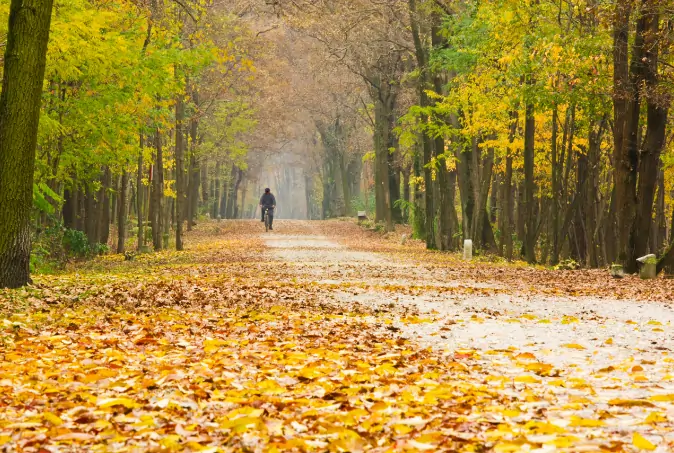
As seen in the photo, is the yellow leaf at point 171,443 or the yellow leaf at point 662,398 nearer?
the yellow leaf at point 171,443

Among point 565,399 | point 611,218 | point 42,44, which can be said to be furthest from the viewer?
point 611,218

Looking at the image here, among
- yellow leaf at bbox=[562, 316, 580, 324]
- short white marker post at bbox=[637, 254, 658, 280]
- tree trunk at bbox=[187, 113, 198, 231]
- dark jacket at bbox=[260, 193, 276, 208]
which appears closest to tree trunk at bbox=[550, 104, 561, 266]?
short white marker post at bbox=[637, 254, 658, 280]

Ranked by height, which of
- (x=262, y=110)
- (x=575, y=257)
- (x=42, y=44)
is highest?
(x=262, y=110)

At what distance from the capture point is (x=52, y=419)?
522 centimetres

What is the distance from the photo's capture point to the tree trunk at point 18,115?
11.6m

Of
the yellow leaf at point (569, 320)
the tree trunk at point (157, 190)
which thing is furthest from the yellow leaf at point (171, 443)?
the tree trunk at point (157, 190)

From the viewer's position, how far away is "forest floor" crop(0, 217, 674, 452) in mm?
4902

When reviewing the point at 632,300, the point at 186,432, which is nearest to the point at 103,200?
the point at 632,300

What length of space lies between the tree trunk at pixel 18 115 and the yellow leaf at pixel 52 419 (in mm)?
7204

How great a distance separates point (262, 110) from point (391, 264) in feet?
122

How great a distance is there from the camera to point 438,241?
34.8 m

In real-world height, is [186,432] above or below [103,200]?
below

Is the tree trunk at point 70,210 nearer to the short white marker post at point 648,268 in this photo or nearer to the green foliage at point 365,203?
the short white marker post at point 648,268

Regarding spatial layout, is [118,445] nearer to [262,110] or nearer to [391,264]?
[391,264]
